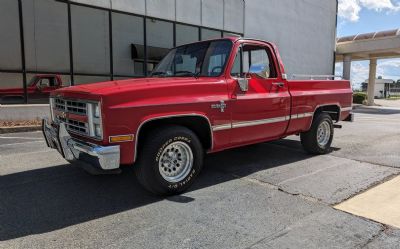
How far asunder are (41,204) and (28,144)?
14.6ft

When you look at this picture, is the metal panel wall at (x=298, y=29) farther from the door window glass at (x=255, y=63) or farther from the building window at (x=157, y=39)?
the door window glass at (x=255, y=63)

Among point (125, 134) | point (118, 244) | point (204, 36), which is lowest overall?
point (118, 244)

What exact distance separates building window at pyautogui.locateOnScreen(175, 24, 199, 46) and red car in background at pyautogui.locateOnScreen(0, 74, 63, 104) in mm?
5646

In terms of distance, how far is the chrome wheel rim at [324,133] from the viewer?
7.06 m

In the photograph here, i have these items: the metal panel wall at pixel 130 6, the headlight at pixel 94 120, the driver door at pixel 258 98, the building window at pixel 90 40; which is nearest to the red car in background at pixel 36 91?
the building window at pixel 90 40

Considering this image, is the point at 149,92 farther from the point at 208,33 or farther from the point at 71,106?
the point at 208,33

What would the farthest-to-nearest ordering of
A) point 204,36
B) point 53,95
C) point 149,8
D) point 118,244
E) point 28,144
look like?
point 204,36 → point 149,8 → point 28,144 → point 53,95 → point 118,244

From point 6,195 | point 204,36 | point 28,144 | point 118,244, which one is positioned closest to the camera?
point 118,244

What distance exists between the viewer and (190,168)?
4664 millimetres

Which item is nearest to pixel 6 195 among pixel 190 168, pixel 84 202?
pixel 84 202

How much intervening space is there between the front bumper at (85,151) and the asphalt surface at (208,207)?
1.87 ft

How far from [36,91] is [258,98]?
9.72 metres

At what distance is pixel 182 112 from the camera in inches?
175

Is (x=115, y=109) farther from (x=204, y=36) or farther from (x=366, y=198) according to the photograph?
(x=204, y=36)
